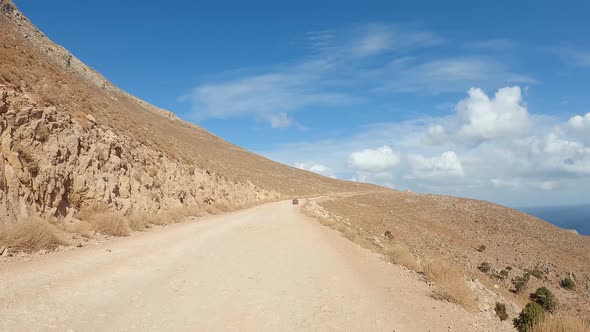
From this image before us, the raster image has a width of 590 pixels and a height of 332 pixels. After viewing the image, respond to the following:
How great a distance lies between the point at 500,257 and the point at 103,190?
3467 cm

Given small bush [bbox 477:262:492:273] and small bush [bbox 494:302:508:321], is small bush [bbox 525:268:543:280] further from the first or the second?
small bush [bbox 494:302:508:321]

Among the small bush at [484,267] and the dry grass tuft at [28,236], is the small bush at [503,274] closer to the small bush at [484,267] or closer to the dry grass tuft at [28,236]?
the small bush at [484,267]

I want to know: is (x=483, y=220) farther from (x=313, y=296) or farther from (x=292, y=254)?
(x=313, y=296)

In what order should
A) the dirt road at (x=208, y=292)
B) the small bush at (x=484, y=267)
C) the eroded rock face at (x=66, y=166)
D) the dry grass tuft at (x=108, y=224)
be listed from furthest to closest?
the small bush at (x=484, y=267) < the dry grass tuft at (x=108, y=224) < the eroded rock face at (x=66, y=166) < the dirt road at (x=208, y=292)

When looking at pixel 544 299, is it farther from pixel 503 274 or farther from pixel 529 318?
pixel 529 318

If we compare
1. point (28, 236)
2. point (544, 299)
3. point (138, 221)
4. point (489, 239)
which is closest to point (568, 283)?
point (544, 299)

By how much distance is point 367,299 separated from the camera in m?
7.72

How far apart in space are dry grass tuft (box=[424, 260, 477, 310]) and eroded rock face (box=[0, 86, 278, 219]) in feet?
38.2

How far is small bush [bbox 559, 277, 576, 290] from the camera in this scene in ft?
94.4

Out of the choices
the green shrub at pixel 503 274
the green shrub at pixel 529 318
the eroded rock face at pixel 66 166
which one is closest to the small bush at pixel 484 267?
the green shrub at pixel 503 274

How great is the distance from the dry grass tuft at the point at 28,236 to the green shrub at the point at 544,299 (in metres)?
27.2

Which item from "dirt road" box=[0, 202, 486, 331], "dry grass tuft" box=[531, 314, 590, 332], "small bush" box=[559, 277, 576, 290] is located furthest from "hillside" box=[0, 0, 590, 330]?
"dirt road" box=[0, 202, 486, 331]

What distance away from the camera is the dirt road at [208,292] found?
5508 mm

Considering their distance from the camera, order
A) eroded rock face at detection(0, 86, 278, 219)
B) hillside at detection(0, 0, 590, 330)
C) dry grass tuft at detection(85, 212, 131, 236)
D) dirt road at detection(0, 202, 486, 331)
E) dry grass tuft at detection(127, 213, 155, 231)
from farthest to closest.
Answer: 1. dry grass tuft at detection(127, 213, 155, 231)
2. dry grass tuft at detection(85, 212, 131, 236)
3. eroded rock face at detection(0, 86, 278, 219)
4. hillside at detection(0, 0, 590, 330)
5. dirt road at detection(0, 202, 486, 331)
